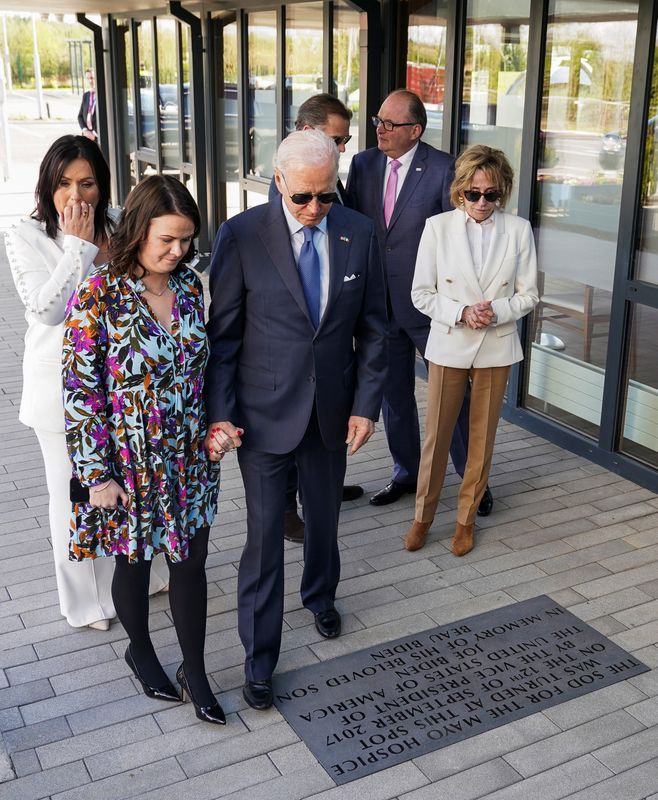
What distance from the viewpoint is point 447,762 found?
3033 mm

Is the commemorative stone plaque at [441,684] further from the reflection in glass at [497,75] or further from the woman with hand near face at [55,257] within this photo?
the reflection in glass at [497,75]

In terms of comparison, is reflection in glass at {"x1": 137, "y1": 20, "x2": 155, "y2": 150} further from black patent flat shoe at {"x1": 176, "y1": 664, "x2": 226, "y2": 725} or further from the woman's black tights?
black patent flat shoe at {"x1": 176, "y1": 664, "x2": 226, "y2": 725}

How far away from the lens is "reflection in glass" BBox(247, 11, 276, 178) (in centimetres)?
896

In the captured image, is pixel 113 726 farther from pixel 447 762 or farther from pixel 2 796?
pixel 447 762

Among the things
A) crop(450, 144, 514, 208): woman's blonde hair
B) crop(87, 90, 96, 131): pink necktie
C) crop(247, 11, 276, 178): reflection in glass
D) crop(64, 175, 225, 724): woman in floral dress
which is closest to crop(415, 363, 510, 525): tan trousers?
crop(450, 144, 514, 208): woman's blonde hair

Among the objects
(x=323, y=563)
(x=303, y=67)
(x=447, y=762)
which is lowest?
(x=447, y=762)

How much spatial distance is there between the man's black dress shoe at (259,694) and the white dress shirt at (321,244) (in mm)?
1249

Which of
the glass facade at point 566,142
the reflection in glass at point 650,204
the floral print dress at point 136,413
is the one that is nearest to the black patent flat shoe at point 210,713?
the floral print dress at point 136,413

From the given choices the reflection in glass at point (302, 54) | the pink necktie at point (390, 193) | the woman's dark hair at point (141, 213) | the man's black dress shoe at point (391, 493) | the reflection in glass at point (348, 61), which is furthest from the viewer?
the reflection in glass at point (302, 54)

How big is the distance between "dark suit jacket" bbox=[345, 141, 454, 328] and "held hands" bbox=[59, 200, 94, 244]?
70.5 inches

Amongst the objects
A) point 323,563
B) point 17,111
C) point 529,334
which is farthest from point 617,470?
point 17,111

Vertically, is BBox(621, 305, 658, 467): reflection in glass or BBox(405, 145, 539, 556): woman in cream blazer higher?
BBox(405, 145, 539, 556): woman in cream blazer

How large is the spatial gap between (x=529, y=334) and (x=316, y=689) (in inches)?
123

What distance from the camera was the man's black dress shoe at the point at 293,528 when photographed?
4.48 meters
